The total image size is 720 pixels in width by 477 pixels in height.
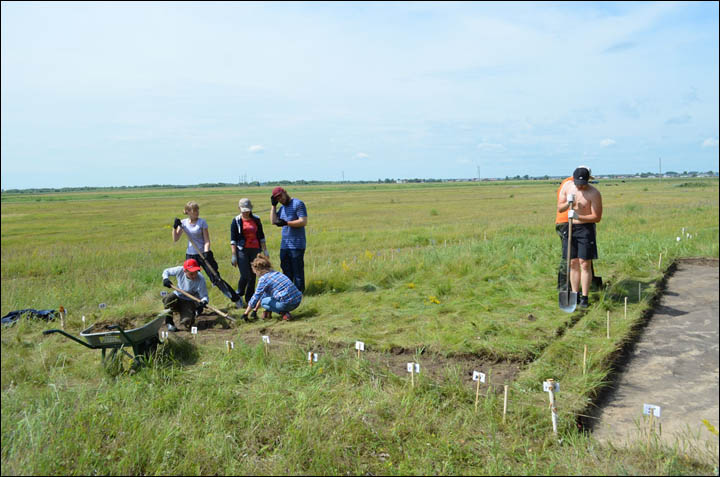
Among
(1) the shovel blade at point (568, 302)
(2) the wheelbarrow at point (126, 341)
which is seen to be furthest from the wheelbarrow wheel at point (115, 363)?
(1) the shovel blade at point (568, 302)

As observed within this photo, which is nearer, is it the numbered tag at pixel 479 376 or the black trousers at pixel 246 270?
the numbered tag at pixel 479 376

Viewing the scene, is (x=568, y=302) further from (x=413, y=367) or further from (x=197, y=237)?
(x=197, y=237)

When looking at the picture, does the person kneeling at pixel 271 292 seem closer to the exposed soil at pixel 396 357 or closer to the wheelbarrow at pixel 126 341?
the exposed soil at pixel 396 357

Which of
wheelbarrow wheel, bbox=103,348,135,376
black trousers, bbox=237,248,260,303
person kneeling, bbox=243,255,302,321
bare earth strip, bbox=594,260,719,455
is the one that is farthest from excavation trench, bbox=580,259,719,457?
black trousers, bbox=237,248,260,303

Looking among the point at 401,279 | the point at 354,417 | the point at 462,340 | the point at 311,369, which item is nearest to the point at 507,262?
the point at 401,279

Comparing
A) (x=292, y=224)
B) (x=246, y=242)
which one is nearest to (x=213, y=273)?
(x=246, y=242)

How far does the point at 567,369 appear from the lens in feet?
15.4

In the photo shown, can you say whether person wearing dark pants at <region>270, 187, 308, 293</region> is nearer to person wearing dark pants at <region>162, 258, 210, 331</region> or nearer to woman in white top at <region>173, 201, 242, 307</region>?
woman in white top at <region>173, 201, 242, 307</region>

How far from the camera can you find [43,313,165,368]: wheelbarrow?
4.41 m

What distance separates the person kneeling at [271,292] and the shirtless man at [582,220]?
360 centimetres

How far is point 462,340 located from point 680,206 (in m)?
16.3

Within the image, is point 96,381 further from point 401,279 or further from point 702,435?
point 401,279

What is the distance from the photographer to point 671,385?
3.85 m

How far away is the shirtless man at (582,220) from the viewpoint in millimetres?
6252
